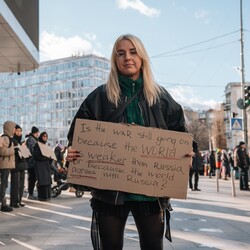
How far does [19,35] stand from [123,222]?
9.91 metres

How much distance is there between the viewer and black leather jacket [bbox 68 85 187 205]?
2.89m

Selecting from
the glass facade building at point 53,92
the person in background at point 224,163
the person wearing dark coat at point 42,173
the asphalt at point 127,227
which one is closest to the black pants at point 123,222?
the asphalt at point 127,227

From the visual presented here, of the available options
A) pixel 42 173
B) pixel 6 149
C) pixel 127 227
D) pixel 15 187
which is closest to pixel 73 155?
pixel 127 227

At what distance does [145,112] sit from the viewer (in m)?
2.88

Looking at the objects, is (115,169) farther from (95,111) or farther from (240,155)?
(240,155)

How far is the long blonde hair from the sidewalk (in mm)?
3306

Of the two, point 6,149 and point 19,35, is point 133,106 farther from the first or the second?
point 19,35

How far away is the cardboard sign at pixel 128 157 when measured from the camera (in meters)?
2.83

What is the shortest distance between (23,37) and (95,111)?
1011 cm

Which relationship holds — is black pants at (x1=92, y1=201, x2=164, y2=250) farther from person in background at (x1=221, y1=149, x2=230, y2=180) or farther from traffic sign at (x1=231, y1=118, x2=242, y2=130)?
person in background at (x1=221, y1=149, x2=230, y2=180)

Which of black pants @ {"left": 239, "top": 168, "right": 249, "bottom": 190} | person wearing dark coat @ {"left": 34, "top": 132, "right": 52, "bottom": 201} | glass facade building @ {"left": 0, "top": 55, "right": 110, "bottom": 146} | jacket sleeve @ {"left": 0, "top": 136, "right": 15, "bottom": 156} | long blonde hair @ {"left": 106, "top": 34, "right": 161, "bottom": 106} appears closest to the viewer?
long blonde hair @ {"left": 106, "top": 34, "right": 161, "bottom": 106}

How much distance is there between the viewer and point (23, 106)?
420 feet

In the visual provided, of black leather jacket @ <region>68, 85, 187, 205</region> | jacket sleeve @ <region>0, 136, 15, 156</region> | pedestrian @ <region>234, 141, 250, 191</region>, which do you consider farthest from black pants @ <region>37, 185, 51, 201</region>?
black leather jacket @ <region>68, 85, 187, 205</region>

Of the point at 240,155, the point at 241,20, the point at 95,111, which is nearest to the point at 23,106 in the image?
the point at 241,20
